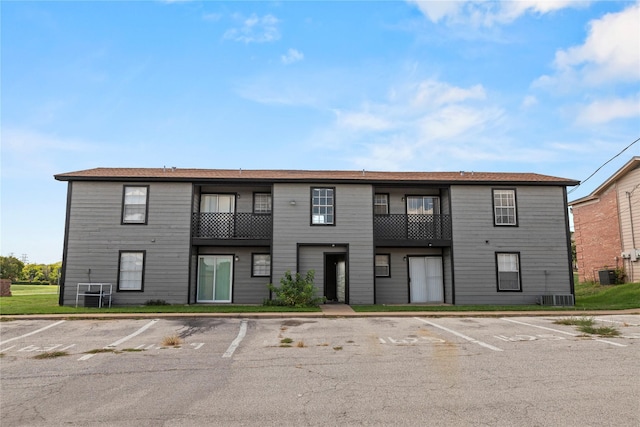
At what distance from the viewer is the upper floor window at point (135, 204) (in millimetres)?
17656

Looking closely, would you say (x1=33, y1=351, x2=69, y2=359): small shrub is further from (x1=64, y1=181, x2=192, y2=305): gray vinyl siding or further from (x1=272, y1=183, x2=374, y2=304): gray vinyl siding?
(x1=272, y1=183, x2=374, y2=304): gray vinyl siding

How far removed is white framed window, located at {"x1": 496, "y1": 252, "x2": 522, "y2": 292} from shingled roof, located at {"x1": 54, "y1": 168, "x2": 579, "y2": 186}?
3.24 m

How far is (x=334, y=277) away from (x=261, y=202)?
16.2 feet

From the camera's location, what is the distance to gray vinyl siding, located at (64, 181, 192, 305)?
1719 cm

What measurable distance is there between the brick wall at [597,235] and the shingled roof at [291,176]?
250 inches

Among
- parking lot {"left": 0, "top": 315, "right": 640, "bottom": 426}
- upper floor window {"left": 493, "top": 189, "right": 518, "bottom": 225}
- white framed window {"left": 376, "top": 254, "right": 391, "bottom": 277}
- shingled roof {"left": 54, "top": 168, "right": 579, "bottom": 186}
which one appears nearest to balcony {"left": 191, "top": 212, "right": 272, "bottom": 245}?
shingled roof {"left": 54, "top": 168, "right": 579, "bottom": 186}

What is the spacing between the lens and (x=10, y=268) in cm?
3862

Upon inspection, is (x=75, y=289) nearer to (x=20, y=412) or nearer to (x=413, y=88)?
(x=20, y=412)

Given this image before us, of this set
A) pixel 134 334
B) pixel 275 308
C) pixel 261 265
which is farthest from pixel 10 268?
pixel 134 334

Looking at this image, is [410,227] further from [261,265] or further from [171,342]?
[171,342]

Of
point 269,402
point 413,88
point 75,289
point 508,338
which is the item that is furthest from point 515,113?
point 75,289

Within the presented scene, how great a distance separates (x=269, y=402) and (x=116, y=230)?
14.6m

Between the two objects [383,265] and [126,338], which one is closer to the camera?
[126,338]

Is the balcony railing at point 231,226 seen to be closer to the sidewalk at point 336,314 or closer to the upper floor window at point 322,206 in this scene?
the upper floor window at point 322,206
